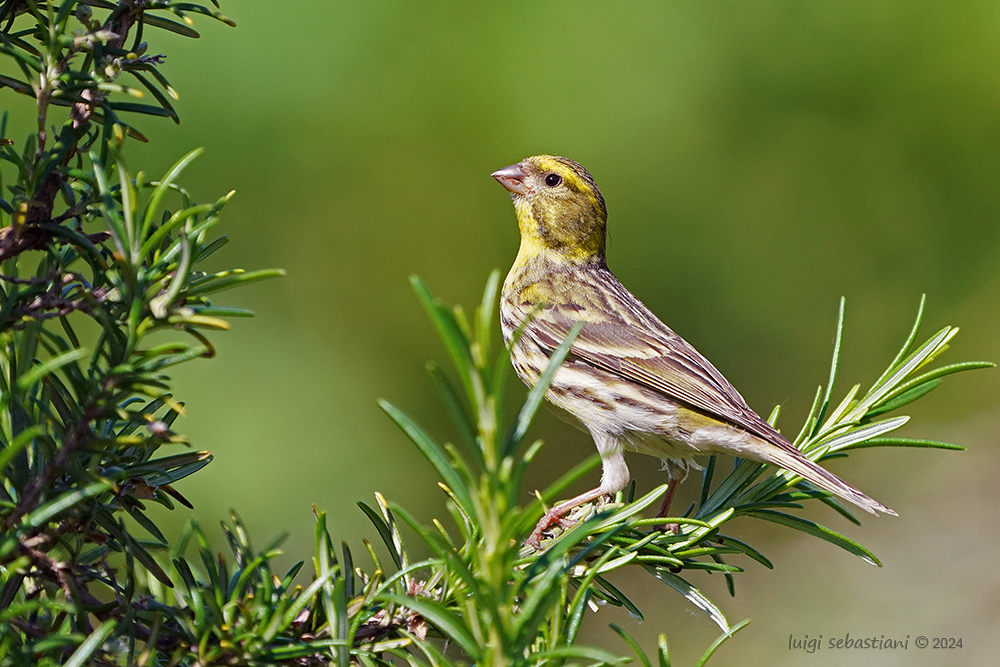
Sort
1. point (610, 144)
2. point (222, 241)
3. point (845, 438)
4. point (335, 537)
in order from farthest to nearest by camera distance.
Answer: point (610, 144) → point (335, 537) → point (845, 438) → point (222, 241)

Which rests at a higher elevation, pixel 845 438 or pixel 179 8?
pixel 179 8

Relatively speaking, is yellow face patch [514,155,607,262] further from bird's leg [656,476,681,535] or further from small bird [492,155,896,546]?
bird's leg [656,476,681,535]

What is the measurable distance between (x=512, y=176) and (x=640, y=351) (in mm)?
666

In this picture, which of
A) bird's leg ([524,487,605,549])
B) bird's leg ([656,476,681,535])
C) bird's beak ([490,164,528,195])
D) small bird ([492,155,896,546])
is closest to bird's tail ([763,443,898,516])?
small bird ([492,155,896,546])

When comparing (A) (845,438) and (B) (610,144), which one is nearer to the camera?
(A) (845,438)

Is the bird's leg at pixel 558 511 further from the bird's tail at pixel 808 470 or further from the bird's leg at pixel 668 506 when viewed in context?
the bird's tail at pixel 808 470

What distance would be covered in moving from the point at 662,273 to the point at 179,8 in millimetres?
1869

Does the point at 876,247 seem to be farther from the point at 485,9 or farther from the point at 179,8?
the point at 179,8

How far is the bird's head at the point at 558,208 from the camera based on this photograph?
2627mm

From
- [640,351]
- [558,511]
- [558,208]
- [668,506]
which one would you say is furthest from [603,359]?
[558,208]

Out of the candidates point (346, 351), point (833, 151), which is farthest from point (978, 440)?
point (346, 351)

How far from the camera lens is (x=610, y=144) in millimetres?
2645

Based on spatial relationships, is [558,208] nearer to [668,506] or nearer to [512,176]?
[512,176]

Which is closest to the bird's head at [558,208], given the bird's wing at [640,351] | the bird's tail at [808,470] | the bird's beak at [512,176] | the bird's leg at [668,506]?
the bird's beak at [512,176]
